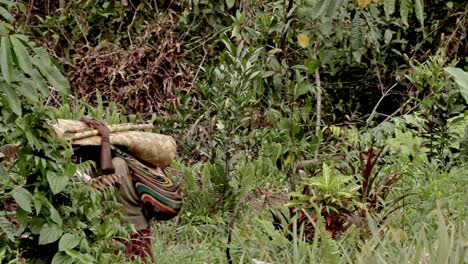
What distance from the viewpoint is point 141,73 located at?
970 cm

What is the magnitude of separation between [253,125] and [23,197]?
185 inches

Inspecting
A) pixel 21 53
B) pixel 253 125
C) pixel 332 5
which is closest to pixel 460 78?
pixel 332 5

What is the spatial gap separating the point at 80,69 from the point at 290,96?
3.81m

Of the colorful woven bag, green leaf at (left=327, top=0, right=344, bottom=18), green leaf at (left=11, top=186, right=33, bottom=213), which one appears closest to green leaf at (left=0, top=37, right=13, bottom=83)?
green leaf at (left=11, top=186, right=33, bottom=213)

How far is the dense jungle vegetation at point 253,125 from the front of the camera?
3.90 metres

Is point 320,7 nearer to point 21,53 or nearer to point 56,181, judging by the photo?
point 21,53

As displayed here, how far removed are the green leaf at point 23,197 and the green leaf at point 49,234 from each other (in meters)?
0.17

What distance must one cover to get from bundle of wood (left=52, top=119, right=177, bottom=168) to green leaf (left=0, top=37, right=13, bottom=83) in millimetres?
881

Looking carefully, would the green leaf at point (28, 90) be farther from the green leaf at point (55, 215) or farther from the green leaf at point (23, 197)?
the green leaf at point (55, 215)

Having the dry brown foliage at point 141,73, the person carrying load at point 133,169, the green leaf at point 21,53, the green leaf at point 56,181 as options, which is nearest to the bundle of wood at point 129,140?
the person carrying load at point 133,169

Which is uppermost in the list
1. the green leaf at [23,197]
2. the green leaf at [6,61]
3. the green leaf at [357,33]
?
the green leaf at [6,61]

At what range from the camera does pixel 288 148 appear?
611 centimetres

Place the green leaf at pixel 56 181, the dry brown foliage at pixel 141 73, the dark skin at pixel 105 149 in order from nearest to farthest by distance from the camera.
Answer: the green leaf at pixel 56 181 → the dark skin at pixel 105 149 → the dry brown foliage at pixel 141 73

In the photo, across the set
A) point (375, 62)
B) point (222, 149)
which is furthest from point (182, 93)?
point (222, 149)
